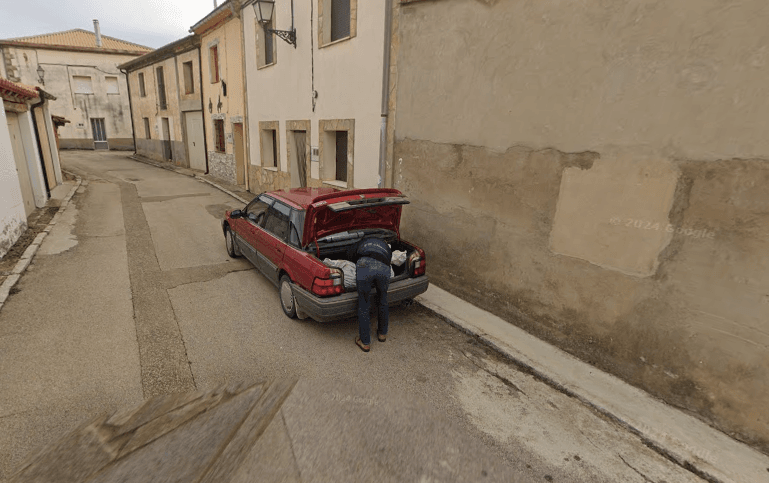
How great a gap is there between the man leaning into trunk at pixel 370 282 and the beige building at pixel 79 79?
114ft

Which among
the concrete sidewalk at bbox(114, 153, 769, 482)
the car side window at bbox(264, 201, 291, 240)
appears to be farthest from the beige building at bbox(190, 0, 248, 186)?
the concrete sidewalk at bbox(114, 153, 769, 482)

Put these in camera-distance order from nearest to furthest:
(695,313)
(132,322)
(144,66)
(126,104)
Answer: (695,313) < (132,322) < (144,66) < (126,104)

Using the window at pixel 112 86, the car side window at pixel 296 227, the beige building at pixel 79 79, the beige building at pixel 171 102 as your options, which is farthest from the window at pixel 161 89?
the car side window at pixel 296 227

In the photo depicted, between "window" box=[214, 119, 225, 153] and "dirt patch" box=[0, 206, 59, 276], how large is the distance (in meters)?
7.36

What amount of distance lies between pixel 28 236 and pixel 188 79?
1384cm

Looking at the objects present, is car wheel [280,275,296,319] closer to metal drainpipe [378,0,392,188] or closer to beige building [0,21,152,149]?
metal drainpipe [378,0,392,188]

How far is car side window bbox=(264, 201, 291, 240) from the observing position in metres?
5.55

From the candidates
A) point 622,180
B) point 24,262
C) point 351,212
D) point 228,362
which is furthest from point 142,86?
point 622,180

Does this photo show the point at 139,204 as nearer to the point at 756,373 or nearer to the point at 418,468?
the point at 418,468

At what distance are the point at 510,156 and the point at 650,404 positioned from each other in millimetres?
3306

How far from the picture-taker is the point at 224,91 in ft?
51.4

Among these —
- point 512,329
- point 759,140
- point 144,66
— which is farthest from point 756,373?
point 144,66

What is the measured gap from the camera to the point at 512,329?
211 inches

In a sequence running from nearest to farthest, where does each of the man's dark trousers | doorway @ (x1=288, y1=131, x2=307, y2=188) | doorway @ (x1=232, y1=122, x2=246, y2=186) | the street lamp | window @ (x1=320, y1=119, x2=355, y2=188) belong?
the man's dark trousers → window @ (x1=320, y1=119, x2=355, y2=188) → the street lamp → doorway @ (x1=288, y1=131, x2=307, y2=188) → doorway @ (x1=232, y1=122, x2=246, y2=186)
